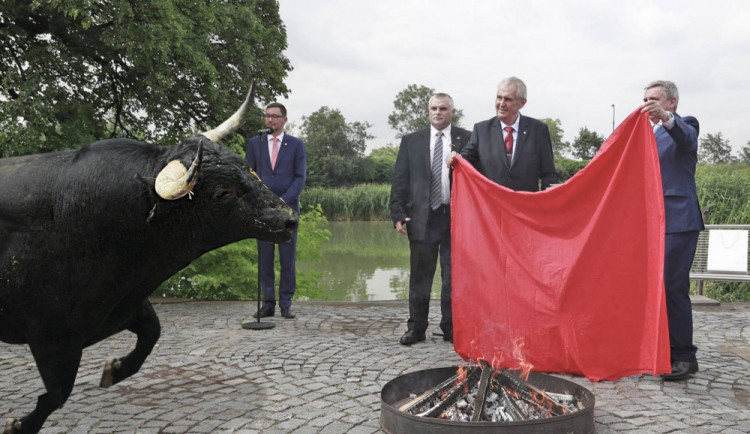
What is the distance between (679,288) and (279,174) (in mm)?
4430

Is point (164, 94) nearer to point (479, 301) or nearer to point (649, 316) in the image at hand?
point (479, 301)

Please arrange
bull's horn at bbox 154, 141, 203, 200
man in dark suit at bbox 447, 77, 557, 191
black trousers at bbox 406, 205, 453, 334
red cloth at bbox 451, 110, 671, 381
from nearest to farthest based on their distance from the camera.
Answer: bull's horn at bbox 154, 141, 203, 200 → red cloth at bbox 451, 110, 671, 381 → man in dark suit at bbox 447, 77, 557, 191 → black trousers at bbox 406, 205, 453, 334

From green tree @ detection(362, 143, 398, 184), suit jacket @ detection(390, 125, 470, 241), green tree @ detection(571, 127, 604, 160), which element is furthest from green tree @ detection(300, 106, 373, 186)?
suit jacket @ detection(390, 125, 470, 241)

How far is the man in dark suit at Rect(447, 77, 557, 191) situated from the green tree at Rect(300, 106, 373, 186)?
52626 millimetres

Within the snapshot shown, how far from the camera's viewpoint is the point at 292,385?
4680mm

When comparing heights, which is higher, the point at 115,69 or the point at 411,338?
the point at 115,69

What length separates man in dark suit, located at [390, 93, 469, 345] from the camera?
241 inches

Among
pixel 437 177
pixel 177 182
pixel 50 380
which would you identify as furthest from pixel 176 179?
pixel 437 177

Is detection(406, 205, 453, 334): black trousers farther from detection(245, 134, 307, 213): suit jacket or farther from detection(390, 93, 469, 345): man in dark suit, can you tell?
detection(245, 134, 307, 213): suit jacket

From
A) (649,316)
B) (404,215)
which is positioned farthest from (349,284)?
(649,316)

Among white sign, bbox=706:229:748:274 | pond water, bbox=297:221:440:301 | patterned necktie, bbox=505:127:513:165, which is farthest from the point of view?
pond water, bbox=297:221:440:301

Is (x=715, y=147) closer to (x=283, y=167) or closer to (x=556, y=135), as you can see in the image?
(x=556, y=135)

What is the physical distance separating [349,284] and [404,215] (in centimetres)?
829

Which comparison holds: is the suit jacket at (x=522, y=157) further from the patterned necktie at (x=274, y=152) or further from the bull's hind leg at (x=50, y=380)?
the bull's hind leg at (x=50, y=380)
